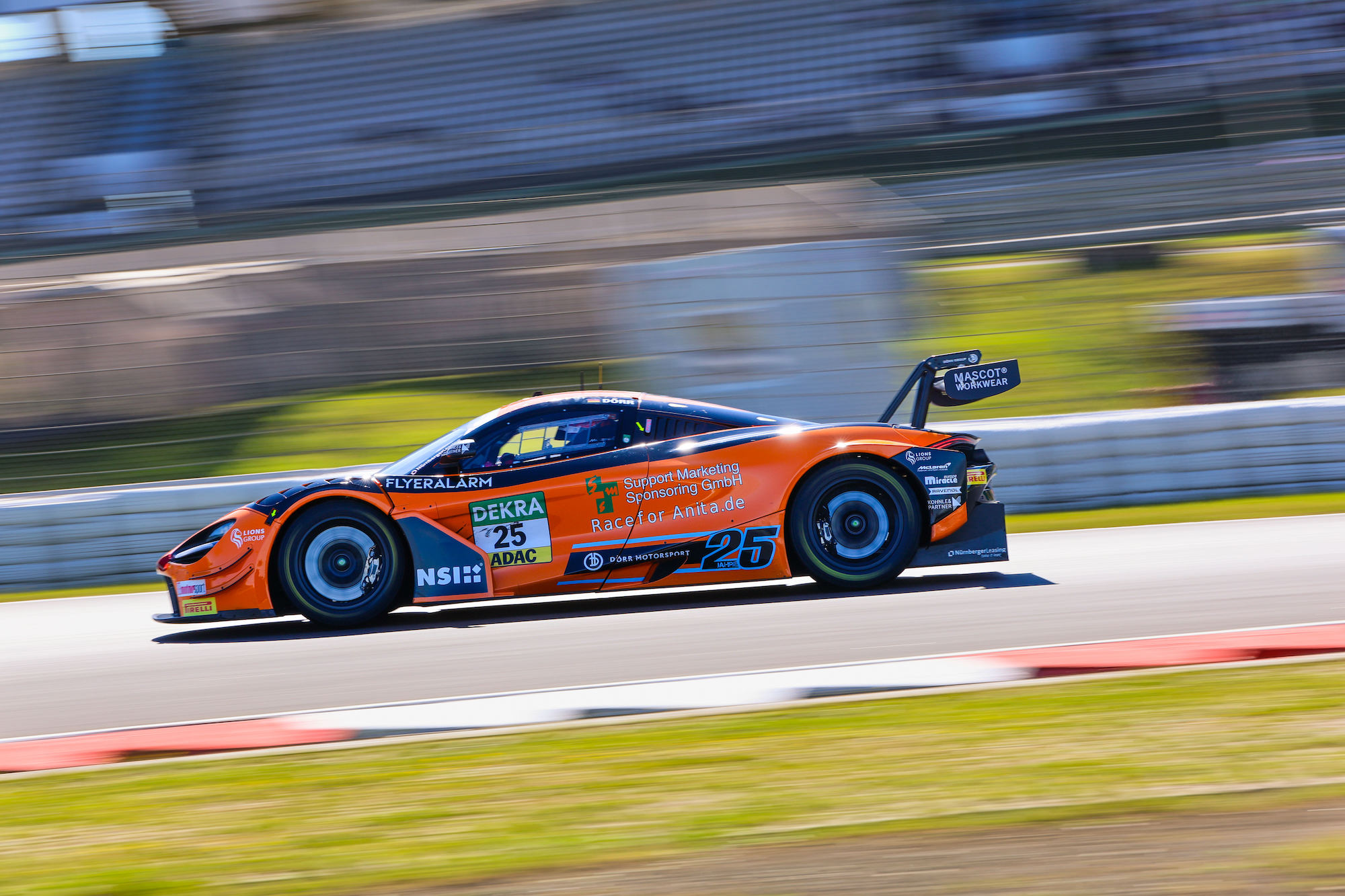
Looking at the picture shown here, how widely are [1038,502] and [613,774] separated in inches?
241

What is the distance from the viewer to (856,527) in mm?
6281

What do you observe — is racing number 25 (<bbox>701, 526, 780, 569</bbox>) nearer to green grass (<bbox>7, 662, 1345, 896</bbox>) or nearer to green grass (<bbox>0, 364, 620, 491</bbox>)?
green grass (<bbox>7, 662, 1345, 896</bbox>)

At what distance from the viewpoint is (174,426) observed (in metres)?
10.8

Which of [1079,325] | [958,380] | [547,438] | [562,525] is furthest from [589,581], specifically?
[1079,325]

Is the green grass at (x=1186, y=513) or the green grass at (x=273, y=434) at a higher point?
the green grass at (x=273, y=434)

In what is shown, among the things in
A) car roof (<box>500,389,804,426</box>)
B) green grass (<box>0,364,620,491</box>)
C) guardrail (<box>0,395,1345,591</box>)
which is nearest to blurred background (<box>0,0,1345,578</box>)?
green grass (<box>0,364,620,491</box>)

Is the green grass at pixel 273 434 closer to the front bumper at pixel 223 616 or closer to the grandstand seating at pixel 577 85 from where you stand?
the front bumper at pixel 223 616

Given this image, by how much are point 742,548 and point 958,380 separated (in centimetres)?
147

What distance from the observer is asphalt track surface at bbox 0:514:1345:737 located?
489cm

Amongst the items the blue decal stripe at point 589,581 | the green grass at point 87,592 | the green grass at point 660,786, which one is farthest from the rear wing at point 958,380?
the green grass at point 87,592

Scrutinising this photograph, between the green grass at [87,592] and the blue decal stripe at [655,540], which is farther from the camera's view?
the green grass at [87,592]

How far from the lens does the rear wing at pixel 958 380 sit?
6348 mm

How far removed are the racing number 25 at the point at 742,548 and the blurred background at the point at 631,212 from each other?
1531mm

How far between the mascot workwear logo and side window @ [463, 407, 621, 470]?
195 mm
